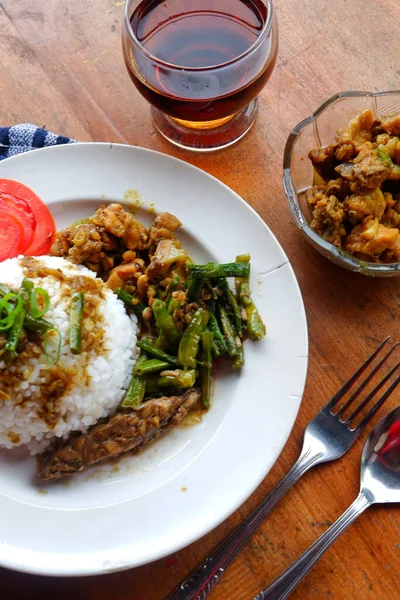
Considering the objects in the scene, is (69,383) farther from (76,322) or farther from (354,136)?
(354,136)

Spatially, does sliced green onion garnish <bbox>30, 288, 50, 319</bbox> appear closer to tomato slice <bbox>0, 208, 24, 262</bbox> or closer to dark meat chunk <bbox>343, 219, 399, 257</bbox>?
tomato slice <bbox>0, 208, 24, 262</bbox>

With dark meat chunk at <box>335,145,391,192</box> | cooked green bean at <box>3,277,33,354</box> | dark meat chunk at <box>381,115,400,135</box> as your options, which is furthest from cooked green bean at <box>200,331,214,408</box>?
dark meat chunk at <box>381,115,400,135</box>

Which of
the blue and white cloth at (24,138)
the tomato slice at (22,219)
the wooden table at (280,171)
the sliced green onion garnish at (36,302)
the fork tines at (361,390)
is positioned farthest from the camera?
the blue and white cloth at (24,138)

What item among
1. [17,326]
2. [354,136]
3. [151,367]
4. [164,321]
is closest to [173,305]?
[164,321]

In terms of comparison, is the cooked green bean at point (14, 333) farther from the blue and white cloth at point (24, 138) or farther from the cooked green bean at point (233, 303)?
the blue and white cloth at point (24, 138)

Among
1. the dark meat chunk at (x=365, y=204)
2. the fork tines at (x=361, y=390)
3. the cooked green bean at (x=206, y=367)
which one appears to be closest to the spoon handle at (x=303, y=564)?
the fork tines at (x=361, y=390)

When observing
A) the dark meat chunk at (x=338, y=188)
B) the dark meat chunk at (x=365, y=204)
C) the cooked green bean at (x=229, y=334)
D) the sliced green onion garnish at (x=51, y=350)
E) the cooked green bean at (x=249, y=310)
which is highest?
the dark meat chunk at (x=365, y=204)
